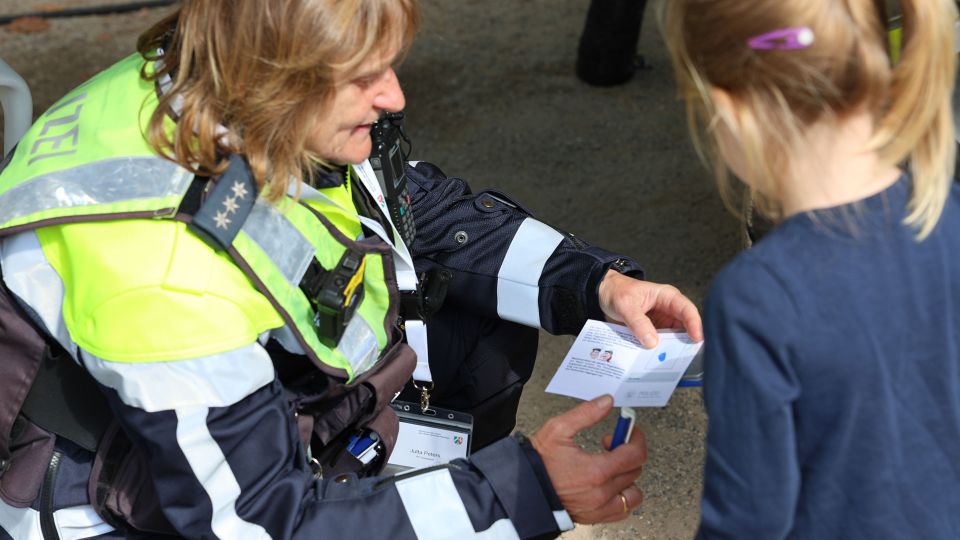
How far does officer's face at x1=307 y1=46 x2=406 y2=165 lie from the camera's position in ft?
4.69

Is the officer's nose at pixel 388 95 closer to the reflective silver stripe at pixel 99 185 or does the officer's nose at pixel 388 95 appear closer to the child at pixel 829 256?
the reflective silver stripe at pixel 99 185

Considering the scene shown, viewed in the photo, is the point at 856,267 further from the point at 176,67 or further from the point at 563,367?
the point at 176,67

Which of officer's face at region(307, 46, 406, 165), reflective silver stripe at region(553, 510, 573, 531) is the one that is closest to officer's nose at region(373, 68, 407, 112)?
officer's face at region(307, 46, 406, 165)

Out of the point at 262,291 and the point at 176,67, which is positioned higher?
the point at 176,67

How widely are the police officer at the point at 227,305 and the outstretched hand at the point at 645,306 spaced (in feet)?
0.26

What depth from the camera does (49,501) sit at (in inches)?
58.8

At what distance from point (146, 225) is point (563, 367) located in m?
0.65

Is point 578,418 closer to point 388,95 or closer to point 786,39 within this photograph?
point 388,95

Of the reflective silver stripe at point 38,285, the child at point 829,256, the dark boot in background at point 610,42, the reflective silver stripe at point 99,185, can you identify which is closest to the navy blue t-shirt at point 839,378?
the child at point 829,256

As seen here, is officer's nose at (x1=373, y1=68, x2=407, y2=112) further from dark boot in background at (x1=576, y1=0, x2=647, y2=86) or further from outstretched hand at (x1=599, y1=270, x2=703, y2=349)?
dark boot in background at (x1=576, y1=0, x2=647, y2=86)

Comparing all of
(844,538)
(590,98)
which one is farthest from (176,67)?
(590,98)

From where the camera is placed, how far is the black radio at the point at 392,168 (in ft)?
5.86

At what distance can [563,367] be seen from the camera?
164cm

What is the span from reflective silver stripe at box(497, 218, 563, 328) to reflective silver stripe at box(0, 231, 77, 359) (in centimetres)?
78
